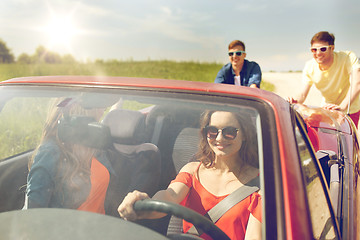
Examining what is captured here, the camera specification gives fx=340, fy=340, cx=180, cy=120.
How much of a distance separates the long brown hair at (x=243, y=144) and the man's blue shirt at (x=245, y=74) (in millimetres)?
2523

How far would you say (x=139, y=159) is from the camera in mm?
1806

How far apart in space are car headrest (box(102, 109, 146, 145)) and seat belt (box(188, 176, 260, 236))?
23.8 inches

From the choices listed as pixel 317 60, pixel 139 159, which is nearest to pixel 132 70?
pixel 317 60

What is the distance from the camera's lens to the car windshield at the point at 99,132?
141 centimetres

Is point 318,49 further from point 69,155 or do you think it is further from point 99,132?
point 69,155

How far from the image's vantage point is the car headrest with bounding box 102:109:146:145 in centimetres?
177

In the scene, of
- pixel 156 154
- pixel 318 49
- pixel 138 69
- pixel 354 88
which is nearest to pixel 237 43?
pixel 318 49

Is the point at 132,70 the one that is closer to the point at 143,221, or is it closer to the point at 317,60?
the point at 317,60

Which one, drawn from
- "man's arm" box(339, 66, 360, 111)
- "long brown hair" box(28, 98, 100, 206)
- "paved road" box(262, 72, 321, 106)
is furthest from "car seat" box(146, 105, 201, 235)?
"paved road" box(262, 72, 321, 106)

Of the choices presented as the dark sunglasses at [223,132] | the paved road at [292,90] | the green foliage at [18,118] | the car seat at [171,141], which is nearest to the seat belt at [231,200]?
the dark sunglasses at [223,132]

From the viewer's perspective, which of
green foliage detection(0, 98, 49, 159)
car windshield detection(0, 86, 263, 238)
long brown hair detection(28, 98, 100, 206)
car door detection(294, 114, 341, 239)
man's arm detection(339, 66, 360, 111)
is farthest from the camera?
man's arm detection(339, 66, 360, 111)

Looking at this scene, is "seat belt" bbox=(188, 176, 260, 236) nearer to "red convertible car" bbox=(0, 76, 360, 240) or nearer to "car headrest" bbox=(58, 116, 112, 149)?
"red convertible car" bbox=(0, 76, 360, 240)

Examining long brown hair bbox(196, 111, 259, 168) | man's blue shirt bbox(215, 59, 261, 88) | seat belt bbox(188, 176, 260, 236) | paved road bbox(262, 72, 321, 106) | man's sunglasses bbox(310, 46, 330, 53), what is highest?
man's sunglasses bbox(310, 46, 330, 53)

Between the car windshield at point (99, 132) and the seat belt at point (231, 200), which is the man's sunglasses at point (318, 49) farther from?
the seat belt at point (231, 200)
